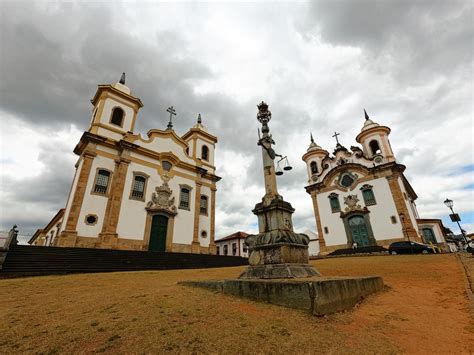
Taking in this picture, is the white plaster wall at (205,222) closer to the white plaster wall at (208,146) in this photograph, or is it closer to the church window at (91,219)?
the white plaster wall at (208,146)

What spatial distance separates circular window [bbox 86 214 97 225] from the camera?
45.2 feet

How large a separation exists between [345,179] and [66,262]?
24510mm

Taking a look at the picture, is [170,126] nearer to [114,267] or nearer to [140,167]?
[140,167]

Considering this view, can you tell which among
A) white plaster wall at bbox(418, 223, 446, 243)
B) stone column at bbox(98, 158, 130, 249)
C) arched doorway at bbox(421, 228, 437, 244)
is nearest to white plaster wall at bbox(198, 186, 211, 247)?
stone column at bbox(98, 158, 130, 249)

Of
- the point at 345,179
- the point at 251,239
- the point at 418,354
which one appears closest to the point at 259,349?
the point at 418,354

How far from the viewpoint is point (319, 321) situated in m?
2.89

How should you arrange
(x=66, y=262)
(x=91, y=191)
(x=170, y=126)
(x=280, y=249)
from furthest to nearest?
1. (x=170, y=126)
2. (x=91, y=191)
3. (x=66, y=262)
4. (x=280, y=249)

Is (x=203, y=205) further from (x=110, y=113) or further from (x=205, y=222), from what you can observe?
(x=110, y=113)

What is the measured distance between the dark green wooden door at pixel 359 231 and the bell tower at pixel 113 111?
22.6 metres

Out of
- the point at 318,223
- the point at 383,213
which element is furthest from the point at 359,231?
the point at 318,223

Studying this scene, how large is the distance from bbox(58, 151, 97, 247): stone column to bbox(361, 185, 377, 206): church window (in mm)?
23822

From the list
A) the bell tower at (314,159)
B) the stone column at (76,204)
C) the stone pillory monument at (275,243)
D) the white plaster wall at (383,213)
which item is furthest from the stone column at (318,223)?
the stone column at (76,204)

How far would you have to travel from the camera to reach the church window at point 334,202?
78.5 feet

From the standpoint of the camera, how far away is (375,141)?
2436 centimetres
